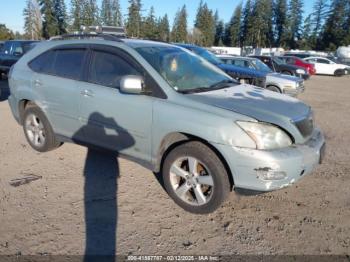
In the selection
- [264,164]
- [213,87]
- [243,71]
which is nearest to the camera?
[264,164]

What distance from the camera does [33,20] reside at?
218 ft

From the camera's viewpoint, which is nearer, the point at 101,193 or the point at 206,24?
the point at 101,193

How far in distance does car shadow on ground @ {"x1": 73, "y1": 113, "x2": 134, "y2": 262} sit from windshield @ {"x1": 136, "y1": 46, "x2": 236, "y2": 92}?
86 cm

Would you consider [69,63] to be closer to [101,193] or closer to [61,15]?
[101,193]

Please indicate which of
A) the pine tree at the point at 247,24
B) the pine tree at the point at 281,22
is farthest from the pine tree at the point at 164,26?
the pine tree at the point at 281,22

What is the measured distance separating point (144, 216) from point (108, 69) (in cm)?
191

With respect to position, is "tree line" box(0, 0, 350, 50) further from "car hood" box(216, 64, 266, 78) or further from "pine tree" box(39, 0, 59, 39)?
"car hood" box(216, 64, 266, 78)

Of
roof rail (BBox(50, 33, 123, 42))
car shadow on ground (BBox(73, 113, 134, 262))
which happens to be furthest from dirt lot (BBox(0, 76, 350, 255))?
roof rail (BBox(50, 33, 123, 42))

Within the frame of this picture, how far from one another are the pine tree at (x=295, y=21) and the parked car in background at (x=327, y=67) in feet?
174

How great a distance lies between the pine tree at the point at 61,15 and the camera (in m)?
66.0

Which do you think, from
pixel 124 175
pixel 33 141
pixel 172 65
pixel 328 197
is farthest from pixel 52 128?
pixel 328 197

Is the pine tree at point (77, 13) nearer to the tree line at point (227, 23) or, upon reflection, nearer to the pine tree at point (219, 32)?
the tree line at point (227, 23)

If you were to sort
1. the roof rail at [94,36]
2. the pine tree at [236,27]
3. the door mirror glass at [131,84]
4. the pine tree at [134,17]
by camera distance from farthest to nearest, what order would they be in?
the pine tree at [236,27], the pine tree at [134,17], the roof rail at [94,36], the door mirror glass at [131,84]

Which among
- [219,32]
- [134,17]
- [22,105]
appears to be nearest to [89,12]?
[134,17]
